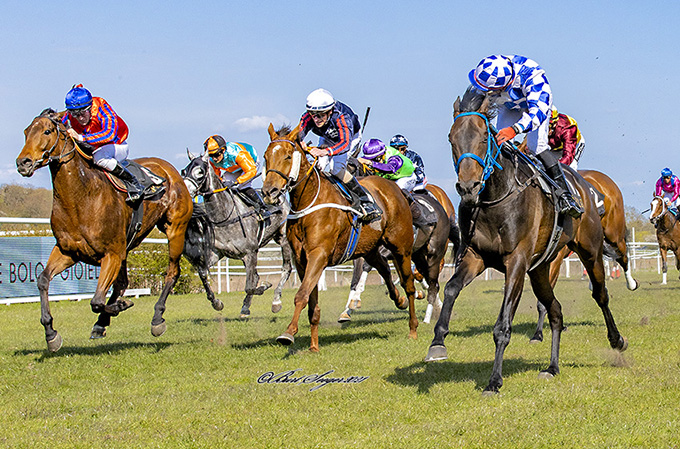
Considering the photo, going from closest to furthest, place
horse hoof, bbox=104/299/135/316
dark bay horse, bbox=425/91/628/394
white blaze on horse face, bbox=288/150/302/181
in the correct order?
dark bay horse, bbox=425/91/628/394 < white blaze on horse face, bbox=288/150/302/181 < horse hoof, bbox=104/299/135/316

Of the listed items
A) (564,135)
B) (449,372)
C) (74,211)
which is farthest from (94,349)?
(564,135)

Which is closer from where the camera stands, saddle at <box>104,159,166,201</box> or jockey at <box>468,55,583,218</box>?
jockey at <box>468,55,583,218</box>

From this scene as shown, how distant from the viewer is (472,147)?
5402mm

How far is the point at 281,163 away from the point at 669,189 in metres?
14.9

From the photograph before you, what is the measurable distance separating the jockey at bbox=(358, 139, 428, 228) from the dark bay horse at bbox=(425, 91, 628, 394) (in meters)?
5.10

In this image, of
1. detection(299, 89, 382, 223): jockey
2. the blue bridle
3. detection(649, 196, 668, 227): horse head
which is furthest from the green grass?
detection(649, 196, 668, 227): horse head

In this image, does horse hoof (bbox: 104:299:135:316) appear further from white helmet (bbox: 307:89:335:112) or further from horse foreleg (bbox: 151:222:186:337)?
white helmet (bbox: 307:89:335:112)

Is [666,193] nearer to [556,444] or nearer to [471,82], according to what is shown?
[471,82]

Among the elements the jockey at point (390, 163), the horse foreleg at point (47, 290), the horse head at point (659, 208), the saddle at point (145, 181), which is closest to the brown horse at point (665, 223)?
the horse head at point (659, 208)

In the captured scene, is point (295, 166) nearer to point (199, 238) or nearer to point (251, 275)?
point (199, 238)

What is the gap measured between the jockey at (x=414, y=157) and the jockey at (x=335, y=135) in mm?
3090

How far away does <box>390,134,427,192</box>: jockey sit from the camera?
39.1 feet

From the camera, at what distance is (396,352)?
7902mm

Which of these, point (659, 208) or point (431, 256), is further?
point (659, 208)
